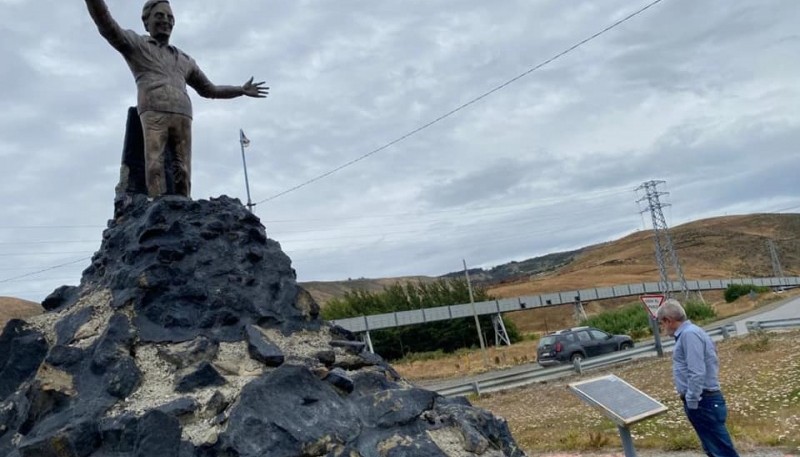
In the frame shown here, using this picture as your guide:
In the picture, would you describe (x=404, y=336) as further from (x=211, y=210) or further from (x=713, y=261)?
(x=713, y=261)

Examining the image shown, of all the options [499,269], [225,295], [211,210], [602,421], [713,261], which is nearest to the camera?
[225,295]

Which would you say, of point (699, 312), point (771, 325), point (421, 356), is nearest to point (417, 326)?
point (421, 356)

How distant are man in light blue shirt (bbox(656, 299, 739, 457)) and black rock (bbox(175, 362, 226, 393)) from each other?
12.1 ft

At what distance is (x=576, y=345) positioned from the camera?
21.8m

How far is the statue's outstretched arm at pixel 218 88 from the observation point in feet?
22.9

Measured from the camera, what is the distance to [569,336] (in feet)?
72.5

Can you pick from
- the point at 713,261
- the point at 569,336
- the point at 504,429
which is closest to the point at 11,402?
the point at 504,429

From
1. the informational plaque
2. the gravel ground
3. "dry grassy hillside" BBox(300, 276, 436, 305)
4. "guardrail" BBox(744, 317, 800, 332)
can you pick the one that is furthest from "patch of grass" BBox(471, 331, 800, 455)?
"dry grassy hillside" BBox(300, 276, 436, 305)

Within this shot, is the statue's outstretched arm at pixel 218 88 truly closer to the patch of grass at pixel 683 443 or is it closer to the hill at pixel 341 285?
the patch of grass at pixel 683 443

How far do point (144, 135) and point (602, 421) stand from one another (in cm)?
814

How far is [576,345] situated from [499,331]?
53.2 feet

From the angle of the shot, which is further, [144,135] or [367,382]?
[144,135]

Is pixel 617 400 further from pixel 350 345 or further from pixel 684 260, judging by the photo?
pixel 684 260

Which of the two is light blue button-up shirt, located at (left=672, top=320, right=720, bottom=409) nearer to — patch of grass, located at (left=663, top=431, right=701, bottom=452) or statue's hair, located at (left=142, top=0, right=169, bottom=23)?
patch of grass, located at (left=663, top=431, right=701, bottom=452)
